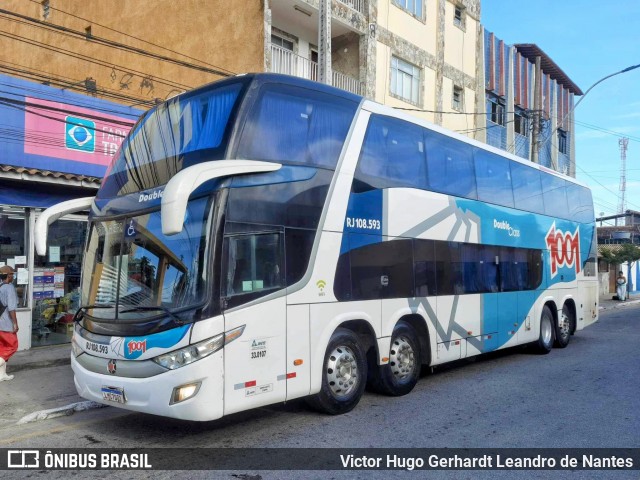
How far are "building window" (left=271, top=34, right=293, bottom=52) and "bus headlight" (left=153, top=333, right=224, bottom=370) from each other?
14.3 meters

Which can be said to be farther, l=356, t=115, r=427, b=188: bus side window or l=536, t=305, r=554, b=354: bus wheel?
l=536, t=305, r=554, b=354: bus wheel

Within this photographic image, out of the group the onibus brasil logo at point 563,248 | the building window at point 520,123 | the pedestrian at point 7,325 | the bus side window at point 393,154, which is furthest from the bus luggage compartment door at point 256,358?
the building window at point 520,123

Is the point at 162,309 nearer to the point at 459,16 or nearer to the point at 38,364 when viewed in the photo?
the point at 38,364

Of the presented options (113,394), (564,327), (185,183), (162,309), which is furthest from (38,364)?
(564,327)

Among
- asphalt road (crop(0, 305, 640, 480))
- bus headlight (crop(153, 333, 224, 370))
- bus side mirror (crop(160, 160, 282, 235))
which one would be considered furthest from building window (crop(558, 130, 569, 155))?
bus headlight (crop(153, 333, 224, 370))

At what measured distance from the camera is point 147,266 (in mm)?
6004

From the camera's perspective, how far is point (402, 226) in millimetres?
8508

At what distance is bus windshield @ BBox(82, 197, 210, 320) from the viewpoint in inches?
227

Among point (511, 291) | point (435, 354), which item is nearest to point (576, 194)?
point (511, 291)

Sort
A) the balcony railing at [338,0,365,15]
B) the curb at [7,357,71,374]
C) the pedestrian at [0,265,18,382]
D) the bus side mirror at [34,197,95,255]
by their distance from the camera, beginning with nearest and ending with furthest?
1. the bus side mirror at [34,197,95,255]
2. the pedestrian at [0,265,18,382]
3. the curb at [7,357,71,374]
4. the balcony railing at [338,0,365,15]

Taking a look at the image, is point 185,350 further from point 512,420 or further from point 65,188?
point 65,188

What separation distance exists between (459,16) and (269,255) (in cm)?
2317

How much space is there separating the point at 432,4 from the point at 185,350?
21.7 meters

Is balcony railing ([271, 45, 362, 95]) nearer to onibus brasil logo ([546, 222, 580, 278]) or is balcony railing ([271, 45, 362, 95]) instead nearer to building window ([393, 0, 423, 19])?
building window ([393, 0, 423, 19])
